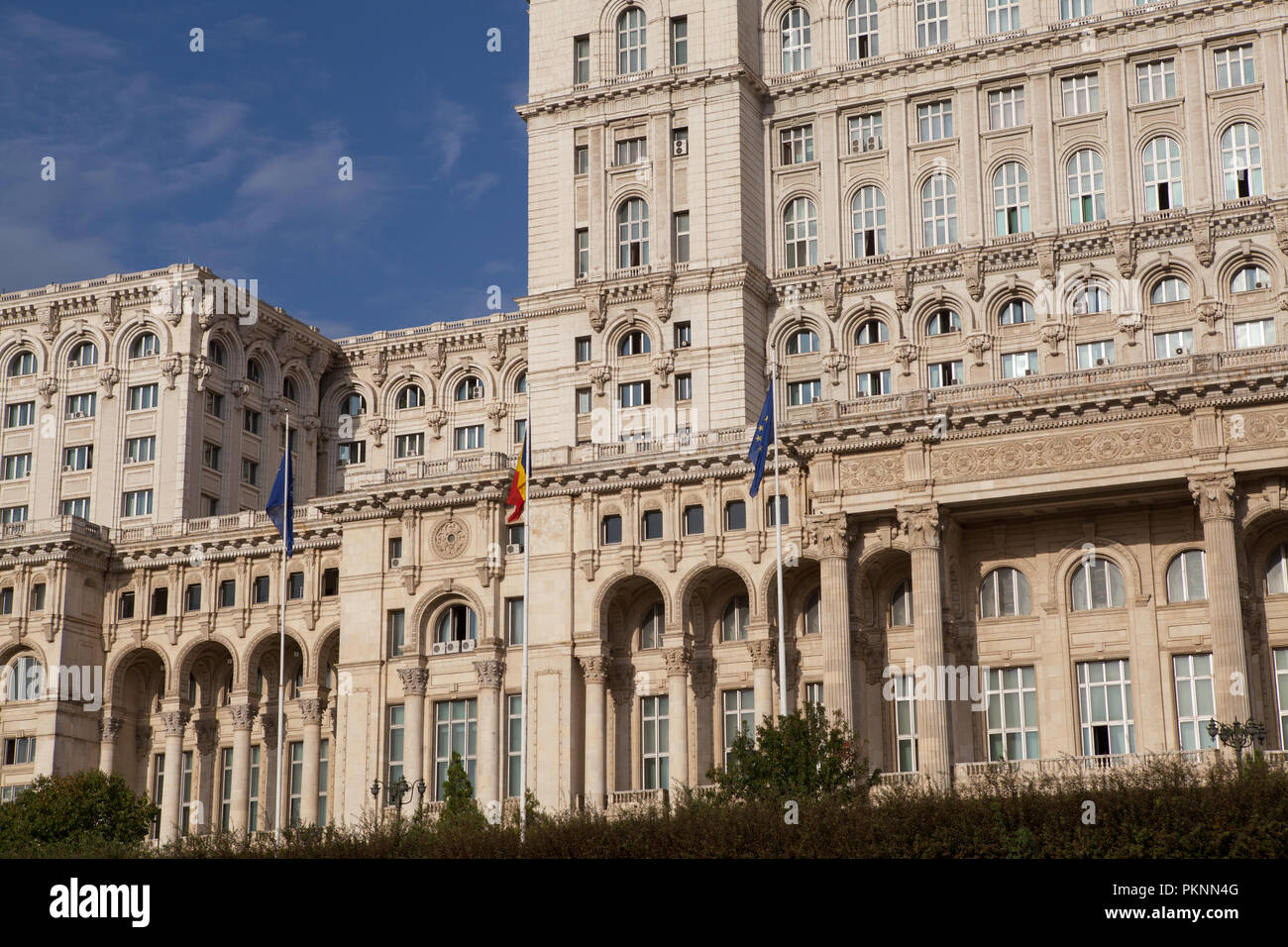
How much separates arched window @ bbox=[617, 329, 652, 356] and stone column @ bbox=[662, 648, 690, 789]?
585 inches

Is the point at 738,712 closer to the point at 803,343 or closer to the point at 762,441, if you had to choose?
the point at 762,441

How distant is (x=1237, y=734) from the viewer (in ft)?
218

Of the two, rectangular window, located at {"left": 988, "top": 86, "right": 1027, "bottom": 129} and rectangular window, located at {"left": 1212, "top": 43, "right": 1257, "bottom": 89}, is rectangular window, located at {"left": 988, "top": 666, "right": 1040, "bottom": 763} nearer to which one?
rectangular window, located at {"left": 988, "top": 86, "right": 1027, "bottom": 129}

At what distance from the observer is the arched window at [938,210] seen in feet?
301

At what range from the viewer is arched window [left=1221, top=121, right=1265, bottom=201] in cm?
8675

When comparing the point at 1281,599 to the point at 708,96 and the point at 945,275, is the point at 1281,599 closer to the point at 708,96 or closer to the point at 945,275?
the point at 945,275

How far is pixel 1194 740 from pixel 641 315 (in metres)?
31.3

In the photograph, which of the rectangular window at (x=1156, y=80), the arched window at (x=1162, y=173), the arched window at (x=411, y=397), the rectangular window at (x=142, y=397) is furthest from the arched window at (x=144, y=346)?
the rectangular window at (x=1156, y=80)

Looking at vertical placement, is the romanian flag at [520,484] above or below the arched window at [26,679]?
above

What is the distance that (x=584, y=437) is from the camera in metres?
91.8

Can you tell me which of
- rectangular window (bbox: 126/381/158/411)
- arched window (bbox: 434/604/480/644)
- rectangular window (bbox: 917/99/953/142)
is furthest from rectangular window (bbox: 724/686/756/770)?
rectangular window (bbox: 126/381/158/411)

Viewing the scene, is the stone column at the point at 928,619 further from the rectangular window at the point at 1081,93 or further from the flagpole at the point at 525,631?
the rectangular window at the point at 1081,93

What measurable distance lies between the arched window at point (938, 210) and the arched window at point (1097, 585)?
18637 millimetres
